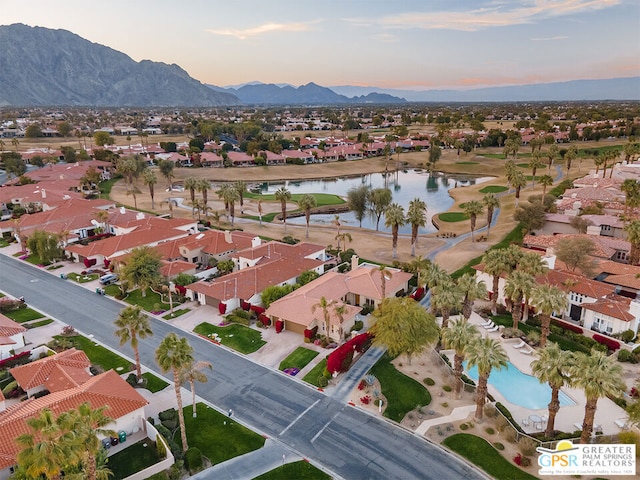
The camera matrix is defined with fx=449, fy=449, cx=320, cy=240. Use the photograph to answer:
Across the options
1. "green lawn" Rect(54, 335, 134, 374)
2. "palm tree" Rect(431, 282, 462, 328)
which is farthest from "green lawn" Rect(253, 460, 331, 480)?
"palm tree" Rect(431, 282, 462, 328)

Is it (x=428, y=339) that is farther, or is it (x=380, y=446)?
(x=428, y=339)

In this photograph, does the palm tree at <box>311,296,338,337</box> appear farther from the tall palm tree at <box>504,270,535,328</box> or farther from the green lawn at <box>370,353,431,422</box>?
the tall palm tree at <box>504,270,535,328</box>

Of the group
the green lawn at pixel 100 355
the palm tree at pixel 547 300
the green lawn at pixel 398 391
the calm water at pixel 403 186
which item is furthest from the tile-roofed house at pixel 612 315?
the calm water at pixel 403 186

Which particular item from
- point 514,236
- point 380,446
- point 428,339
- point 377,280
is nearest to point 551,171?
point 514,236

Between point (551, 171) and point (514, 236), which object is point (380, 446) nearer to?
point (514, 236)

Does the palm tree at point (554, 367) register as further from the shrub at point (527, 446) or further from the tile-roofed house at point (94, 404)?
the tile-roofed house at point (94, 404)

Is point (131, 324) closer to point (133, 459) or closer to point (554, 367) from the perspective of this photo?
point (133, 459)

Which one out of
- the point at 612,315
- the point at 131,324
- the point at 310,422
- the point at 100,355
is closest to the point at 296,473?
the point at 310,422
